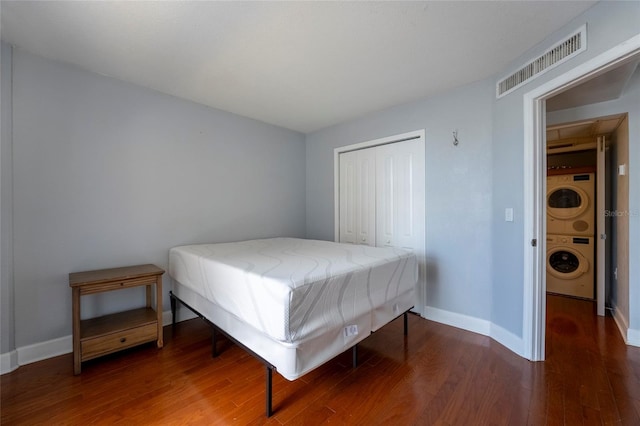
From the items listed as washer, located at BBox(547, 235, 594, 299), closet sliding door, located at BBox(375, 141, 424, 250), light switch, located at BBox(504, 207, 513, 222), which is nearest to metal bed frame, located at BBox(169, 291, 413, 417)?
closet sliding door, located at BBox(375, 141, 424, 250)

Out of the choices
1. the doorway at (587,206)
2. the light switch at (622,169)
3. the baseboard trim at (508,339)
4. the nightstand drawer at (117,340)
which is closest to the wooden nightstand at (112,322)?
the nightstand drawer at (117,340)

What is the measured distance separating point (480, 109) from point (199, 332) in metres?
3.50

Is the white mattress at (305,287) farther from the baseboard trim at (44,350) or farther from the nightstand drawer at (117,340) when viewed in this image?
the baseboard trim at (44,350)

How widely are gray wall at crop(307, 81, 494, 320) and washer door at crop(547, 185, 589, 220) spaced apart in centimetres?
217

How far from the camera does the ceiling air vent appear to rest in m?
1.65

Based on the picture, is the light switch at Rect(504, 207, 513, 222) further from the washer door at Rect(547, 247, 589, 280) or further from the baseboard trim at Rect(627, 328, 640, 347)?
the washer door at Rect(547, 247, 589, 280)

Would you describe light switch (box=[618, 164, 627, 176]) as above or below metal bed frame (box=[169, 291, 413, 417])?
above

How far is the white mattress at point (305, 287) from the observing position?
138 cm

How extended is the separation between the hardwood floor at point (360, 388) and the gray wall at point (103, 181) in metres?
0.69

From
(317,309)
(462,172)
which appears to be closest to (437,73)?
A: (462,172)

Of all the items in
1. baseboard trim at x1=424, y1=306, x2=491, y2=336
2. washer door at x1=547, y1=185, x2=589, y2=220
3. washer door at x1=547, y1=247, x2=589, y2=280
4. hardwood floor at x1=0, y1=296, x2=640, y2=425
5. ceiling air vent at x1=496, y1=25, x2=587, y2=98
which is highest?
ceiling air vent at x1=496, y1=25, x2=587, y2=98

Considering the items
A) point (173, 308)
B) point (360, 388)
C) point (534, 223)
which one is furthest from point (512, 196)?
point (173, 308)

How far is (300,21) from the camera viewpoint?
1.66m

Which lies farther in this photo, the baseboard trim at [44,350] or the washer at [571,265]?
the washer at [571,265]
